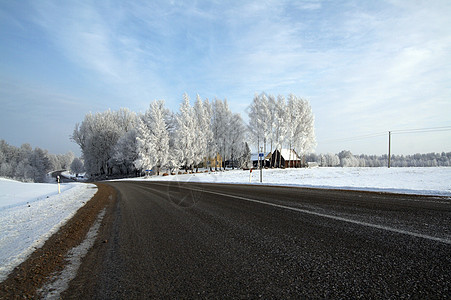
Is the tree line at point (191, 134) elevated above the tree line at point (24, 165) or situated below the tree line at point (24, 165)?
above

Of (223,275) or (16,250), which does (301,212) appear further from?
(16,250)

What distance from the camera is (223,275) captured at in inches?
79.1

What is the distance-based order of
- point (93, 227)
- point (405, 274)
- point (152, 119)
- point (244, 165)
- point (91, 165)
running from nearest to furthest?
point (405, 274) → point (93, 227) → point (152, 119) → point (91, 165) → point (244, 165)

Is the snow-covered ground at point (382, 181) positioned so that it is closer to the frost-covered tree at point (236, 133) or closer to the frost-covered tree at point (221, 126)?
the frost-covered tree at point (221, 126)

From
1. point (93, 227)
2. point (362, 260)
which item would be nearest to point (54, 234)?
point (93, 227)

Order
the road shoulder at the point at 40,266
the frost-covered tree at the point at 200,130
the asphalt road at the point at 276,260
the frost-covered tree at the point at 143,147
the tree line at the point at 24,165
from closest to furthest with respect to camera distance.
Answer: the asphalt road at the point at 276,260, the road shoulder at the point at 40,266, the frost-covered tree at the point at 143,147, the frost-covered tree at the point at 200,130, the tree line at the point at 24,165

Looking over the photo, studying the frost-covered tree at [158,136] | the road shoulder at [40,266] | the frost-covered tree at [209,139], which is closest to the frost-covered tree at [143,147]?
the frost-covered tree at [158,136]

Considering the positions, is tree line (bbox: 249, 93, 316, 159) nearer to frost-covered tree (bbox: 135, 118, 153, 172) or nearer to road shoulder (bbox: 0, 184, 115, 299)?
frost-covered tree (bbox: 135, 118, 153, 172)

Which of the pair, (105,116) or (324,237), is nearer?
(324,237)

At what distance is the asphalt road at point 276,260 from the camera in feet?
5.59

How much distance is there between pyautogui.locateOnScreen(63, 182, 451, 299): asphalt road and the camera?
171cm

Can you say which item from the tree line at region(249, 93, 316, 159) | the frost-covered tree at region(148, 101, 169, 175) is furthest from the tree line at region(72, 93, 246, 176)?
the tree line at region(249, 93, 316, 159)

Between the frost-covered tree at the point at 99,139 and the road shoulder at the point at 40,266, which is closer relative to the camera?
the road shoulder at the point at 40,266

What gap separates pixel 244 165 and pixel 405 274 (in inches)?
2022
